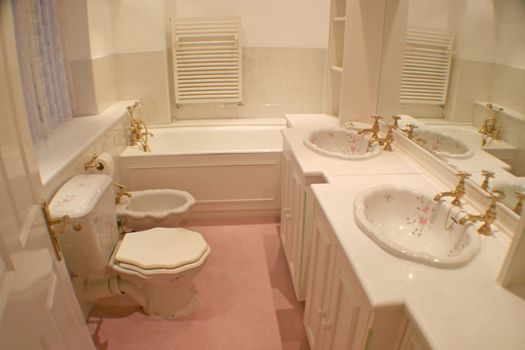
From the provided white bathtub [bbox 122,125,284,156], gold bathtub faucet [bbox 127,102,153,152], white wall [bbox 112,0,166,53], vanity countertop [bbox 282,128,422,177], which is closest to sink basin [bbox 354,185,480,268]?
vanity countertop [bbox 282,128,422,177]

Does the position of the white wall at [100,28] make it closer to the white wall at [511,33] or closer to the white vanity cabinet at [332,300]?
the white vanity cabinet at [332,300]

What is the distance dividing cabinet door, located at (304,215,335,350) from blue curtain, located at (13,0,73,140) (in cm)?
173

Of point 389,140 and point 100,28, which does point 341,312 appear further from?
point 100,28

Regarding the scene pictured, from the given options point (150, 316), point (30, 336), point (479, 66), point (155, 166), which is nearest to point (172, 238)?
point (150, 316)

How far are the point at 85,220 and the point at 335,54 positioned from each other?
2102 mm

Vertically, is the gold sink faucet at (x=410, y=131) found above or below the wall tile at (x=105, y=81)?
below

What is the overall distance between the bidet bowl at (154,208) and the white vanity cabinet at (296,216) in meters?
0.68

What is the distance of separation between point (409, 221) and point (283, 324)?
96 centimetres

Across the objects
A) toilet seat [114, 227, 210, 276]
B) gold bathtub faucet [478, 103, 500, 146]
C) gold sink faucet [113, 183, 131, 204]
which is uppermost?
gold bathtub faucet [478, 103, 500, 146]

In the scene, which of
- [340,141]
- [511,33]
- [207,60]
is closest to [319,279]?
[340,141]

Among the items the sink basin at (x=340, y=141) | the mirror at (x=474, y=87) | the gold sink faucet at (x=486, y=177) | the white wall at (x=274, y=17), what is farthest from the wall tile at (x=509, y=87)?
the white wall at (x=274, y=17)

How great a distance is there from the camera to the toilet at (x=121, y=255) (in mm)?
1621

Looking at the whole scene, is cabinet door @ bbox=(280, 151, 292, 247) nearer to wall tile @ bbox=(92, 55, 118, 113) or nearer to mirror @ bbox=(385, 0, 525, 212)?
mirror @ bbox=(385, 0, 525, 212)

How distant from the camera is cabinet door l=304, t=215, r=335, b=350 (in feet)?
4.49
